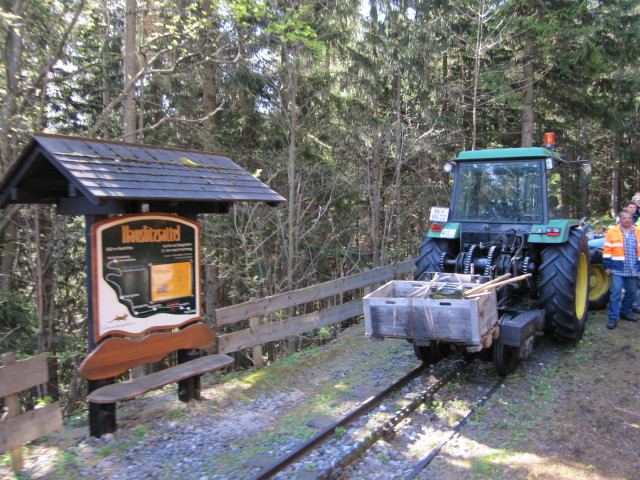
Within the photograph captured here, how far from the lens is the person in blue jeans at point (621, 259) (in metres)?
7.45

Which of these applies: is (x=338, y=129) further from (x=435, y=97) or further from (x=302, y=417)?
(x=302, y=417)

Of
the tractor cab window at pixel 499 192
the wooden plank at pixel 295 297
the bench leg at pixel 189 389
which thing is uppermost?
the tractor cab window at pixel 499 192

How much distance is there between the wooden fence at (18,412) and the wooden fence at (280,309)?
79.9 inches

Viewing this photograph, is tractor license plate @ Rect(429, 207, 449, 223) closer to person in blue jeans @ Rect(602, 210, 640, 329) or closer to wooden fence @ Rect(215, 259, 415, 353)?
wooden fence @ Rect(215, 259, 415, 353)

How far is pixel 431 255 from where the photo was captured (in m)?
6.65

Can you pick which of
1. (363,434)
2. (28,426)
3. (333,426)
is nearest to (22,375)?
(28,426)

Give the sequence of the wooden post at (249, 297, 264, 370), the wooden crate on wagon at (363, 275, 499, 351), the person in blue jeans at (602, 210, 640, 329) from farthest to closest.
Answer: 1. the person in blue jeans at (602, 210, 640, 329)
2. the wooden post at (249, 297, 264, 370)
3. the wooden crate on wagon at (363, 275, 499, 351)

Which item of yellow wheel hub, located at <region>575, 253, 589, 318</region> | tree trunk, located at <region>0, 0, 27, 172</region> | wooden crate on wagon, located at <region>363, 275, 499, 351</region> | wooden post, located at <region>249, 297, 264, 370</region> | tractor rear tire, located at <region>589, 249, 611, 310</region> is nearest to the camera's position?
wooden crate on wagon, located at <region>363, 275, 499, 351</region>

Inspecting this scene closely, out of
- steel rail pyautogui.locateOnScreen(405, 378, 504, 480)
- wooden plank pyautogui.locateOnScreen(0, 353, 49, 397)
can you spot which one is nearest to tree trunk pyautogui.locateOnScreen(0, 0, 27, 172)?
wooden plank pyautogui.locateOnScreen(0, 353, 49, 397)

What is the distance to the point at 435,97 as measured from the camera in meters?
14.7

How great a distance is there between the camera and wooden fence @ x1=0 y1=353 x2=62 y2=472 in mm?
3549

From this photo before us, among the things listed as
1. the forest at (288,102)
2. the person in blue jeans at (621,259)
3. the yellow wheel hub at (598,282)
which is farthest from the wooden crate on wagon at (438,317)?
the forest at (288,102)

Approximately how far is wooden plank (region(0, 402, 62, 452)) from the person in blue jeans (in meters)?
7.83

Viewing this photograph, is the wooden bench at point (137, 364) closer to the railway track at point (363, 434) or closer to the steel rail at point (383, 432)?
the railway track at point (363, 434)
